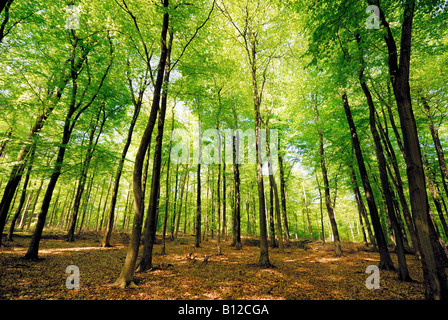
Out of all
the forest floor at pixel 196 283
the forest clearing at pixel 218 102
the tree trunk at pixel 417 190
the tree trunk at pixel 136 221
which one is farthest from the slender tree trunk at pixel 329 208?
the tree trunk at pixel 136 221

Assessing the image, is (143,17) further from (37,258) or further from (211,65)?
(37,258)

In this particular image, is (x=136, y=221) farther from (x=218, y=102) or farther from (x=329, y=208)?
(x=329, y=208)

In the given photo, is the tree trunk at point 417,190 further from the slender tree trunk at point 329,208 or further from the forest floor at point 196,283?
the slender tree trunk at point 329,208

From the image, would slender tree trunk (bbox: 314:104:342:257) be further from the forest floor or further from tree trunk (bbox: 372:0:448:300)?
tree trunk (bbox: 372:0:448:300)

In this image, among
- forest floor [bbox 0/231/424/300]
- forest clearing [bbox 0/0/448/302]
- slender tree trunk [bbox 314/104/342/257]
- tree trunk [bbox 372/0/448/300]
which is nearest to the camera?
tree trunk [bbox 372/0/448/300]

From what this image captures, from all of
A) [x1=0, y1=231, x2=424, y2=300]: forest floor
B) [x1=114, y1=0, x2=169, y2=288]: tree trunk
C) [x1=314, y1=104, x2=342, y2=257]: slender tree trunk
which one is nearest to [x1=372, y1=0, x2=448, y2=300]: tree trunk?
[x1=0, y1=231, x2=424, y2=300]: forest floor

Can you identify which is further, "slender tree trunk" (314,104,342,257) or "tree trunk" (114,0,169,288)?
"slender tree trunk" (314,104,342,257)

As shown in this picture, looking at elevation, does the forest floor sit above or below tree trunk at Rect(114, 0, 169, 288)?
below

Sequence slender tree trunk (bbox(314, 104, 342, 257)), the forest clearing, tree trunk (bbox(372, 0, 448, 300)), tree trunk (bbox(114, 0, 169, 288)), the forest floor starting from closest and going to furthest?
tree trunk (bbox(372, 0, 448, 300))
the forest clearing
the forest floor
tree trunk (bbox(114, 0, 169, 288))
slender tree trunk (bbox(314, 104, 342, 257))

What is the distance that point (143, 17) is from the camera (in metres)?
8.00

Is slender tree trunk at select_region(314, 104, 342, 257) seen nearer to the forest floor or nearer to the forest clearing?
the forest clearing

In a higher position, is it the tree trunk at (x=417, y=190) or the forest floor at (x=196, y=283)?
the tree trunk at (x=417, y=190)

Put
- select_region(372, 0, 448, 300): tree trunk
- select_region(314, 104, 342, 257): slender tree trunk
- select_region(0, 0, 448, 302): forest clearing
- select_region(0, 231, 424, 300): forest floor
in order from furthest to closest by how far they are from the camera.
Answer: select_region(314, 104, 342, 257): slender tree trunk < select_region(0, 231, 424, 300): forest floor < select_region(0, 0, 448, 302): forest clearing < select_region(372, 0, 448, 300): tree trunk

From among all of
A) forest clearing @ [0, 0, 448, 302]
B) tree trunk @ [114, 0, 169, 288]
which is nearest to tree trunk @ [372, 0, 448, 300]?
forest clearing @ [0, 0, 448, 302]
